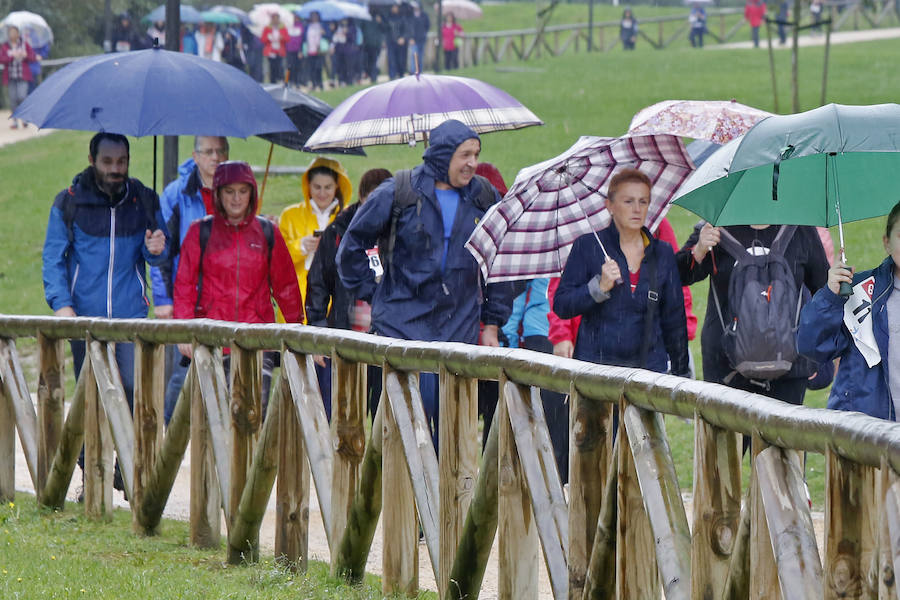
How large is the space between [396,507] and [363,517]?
0.22 metres

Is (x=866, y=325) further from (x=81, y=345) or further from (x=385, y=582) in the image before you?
(x=81, y=345)

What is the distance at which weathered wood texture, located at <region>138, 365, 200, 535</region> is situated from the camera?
7.35 meters

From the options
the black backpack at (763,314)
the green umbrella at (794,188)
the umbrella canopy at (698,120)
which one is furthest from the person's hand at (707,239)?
the green umbrella at (794,188)

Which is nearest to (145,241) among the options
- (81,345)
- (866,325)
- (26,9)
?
(81,345)

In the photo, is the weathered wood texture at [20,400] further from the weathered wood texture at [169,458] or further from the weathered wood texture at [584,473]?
the weathered wood texture at [584,473]

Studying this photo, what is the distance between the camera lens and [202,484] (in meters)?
7.42

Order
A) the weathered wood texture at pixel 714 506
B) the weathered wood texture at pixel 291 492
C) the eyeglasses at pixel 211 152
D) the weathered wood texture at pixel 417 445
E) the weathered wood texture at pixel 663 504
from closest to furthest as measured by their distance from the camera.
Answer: the weathered wood texture at pixel 714 506
the weathered wood texture at pixel 663 504
the weathered wood texture at pixel 417 445
the weathered wood texture at pixel 291 492
the eyeglasses at pixel 211 152

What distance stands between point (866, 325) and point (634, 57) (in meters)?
37.8

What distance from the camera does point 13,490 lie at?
349 inches

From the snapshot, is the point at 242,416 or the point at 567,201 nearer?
the point at 242,416

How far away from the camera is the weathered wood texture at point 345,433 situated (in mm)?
6395

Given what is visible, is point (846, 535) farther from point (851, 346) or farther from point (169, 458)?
point (169, 458)

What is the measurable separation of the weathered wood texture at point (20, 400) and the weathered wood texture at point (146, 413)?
112 cm

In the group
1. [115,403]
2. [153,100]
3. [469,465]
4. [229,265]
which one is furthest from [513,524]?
[153,100]
